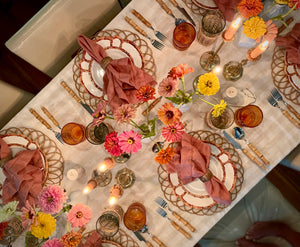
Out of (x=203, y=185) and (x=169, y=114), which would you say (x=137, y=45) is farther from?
(x=203, y=185)

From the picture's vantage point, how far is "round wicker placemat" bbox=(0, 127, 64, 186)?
123cm

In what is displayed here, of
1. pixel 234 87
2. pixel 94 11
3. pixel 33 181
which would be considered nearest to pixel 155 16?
pixel 94 11

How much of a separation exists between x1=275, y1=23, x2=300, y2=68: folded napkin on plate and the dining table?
6 centimetres

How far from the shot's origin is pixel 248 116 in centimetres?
119

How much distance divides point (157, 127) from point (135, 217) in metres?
0.45

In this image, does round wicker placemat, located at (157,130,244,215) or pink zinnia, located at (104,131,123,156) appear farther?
round wicker placemat, located at (157,130,244,215)

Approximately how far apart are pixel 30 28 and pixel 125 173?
877mm

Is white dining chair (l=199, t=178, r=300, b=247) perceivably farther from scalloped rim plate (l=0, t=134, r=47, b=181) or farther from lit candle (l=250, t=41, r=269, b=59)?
scalloped rim plate (l=0, t=134, r=47, b=181)

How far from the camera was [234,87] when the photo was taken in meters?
1.19

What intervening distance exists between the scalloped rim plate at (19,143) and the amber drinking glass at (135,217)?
1.48 ft

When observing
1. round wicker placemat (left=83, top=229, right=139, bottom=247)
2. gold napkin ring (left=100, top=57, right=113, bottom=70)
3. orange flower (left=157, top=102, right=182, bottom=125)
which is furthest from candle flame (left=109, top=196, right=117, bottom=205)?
gold napkin ring (left=100, top=57, right=113, bottom=70)

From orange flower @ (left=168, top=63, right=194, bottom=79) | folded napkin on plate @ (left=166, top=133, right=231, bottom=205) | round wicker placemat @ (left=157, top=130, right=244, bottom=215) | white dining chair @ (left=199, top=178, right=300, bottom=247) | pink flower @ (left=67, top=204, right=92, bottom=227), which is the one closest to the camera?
orange flower @ (left=168, top=63, right=194, bottom=79)

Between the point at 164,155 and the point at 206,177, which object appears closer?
the point at 164,155

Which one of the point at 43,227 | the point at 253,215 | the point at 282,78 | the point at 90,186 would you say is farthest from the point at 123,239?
the point at 282,78
